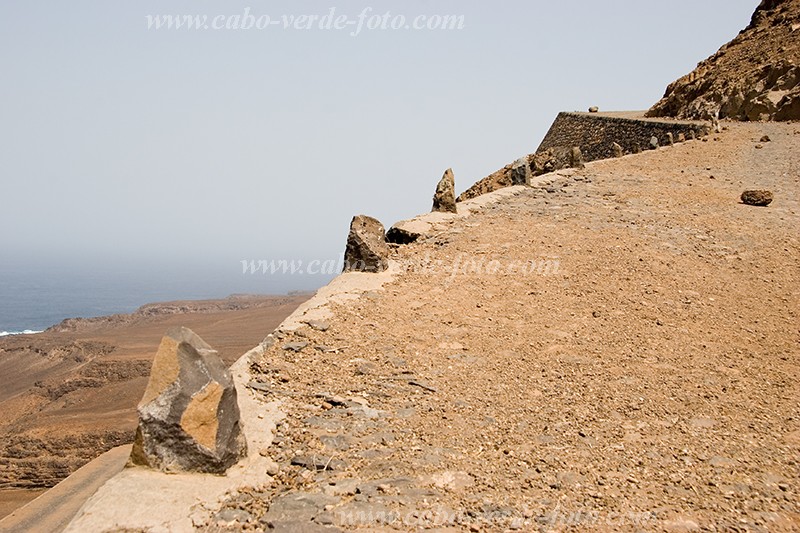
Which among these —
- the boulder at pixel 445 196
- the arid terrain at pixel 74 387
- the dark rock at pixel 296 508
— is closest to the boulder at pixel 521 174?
the boulder at pixel 445 196

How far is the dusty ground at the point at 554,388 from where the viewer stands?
437 cm

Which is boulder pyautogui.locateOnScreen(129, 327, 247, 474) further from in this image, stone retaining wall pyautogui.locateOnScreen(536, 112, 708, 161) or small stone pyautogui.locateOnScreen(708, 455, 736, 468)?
stone retaining wall pyautogui.locateOnScreen(536, 112, 708, 161)

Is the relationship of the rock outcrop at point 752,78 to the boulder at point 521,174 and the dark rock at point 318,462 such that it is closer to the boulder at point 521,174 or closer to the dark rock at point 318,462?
the boulder at point 521,174

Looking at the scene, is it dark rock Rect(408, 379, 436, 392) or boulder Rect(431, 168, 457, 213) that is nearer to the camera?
dark rock Rect(408, 379, 436, 392)

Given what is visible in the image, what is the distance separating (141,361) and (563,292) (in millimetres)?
21989

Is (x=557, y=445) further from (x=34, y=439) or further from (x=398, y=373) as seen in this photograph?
(x=34, y=439)

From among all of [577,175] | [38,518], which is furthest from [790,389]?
[38,518]

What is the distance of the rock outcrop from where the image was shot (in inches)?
924

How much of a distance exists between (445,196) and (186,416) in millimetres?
8588

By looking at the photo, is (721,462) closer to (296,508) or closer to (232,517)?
(296,508)

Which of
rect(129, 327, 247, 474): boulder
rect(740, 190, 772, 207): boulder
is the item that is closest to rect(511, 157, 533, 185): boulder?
rect(740, 190, 772, 207): boulder

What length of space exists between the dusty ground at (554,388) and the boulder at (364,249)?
671mm

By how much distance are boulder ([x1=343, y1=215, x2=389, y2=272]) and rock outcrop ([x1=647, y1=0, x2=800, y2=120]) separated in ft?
59.8

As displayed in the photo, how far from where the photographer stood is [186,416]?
482cm
